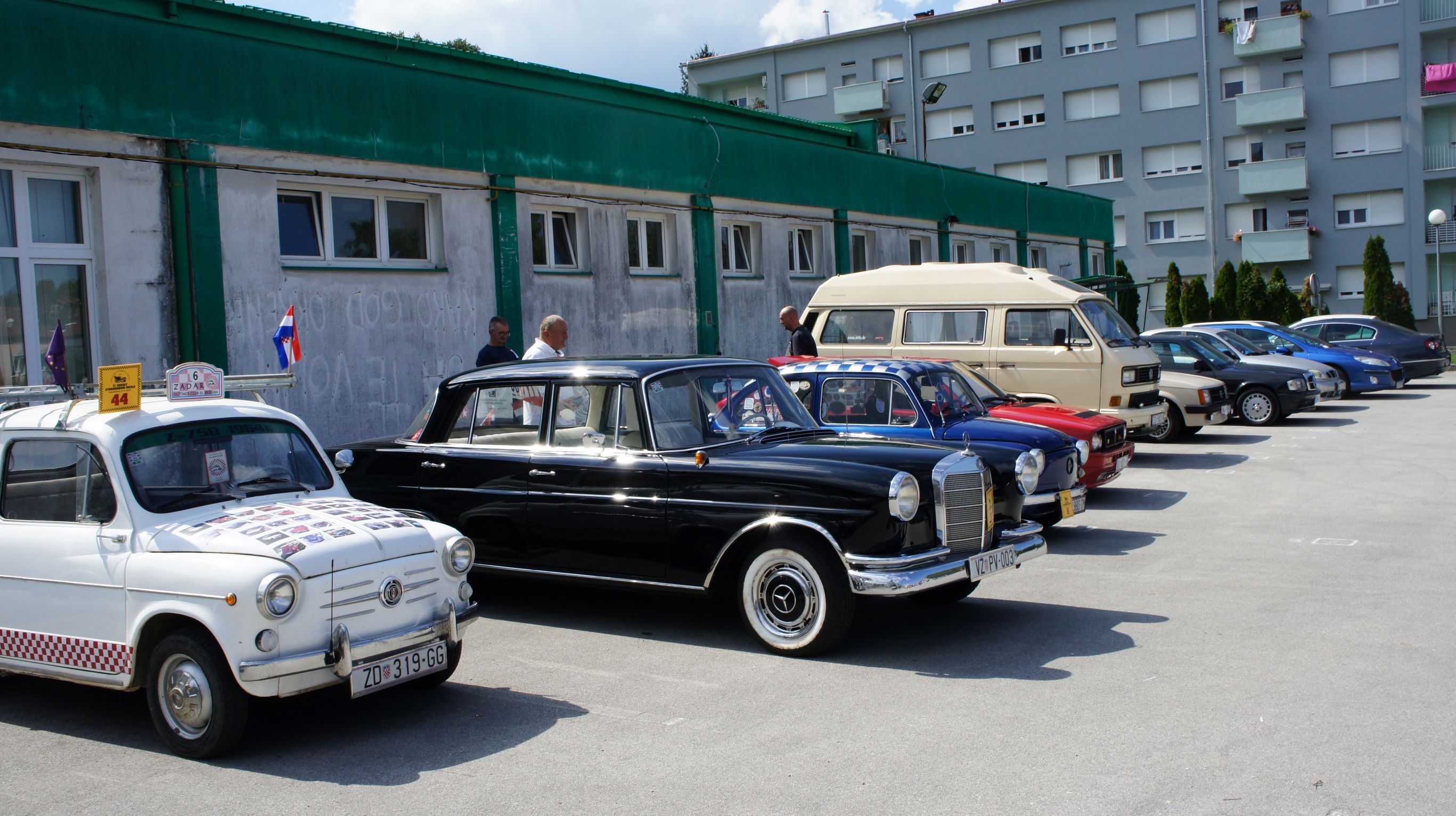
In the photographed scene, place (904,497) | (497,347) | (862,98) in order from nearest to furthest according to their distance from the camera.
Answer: (904,497) → (497,347) → (862,98)

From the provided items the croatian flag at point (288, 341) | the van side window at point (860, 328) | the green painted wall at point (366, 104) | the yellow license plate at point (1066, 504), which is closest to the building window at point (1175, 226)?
the green painted wall at point (366, 104)

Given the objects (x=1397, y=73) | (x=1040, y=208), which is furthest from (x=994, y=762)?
(x=1397, y=73)

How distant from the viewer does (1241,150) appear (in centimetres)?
5056

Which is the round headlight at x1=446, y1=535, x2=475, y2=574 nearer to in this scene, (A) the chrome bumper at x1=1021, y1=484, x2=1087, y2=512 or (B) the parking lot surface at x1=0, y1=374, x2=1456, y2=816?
(B) the parking lot surface at x1=0, y1=374, x2=1456, y2=816

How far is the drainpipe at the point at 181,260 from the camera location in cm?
1109

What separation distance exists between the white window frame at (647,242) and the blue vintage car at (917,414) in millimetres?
6782

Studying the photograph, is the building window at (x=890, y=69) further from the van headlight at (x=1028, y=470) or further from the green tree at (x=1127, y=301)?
the van headlight at (x=1028, y=470)

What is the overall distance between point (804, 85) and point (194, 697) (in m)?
59.5

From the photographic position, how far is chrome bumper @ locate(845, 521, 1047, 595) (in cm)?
630

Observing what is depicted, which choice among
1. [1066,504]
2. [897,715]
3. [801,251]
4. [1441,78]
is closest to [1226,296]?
[1441,78]

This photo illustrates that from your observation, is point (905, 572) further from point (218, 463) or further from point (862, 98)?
point (862, 98)

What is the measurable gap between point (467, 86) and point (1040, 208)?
2077 centimetres

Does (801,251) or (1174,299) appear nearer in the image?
(801,251)

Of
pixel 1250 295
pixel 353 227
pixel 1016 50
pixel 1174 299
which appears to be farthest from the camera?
pixel 1016 50
